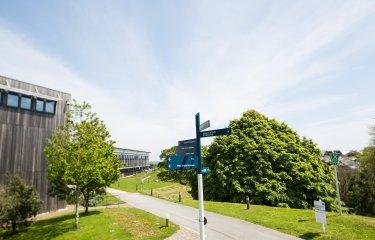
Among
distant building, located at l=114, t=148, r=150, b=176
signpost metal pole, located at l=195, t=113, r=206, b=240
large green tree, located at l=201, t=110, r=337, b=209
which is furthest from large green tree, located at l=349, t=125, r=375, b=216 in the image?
distant building, located at l=114, t=148, r=150, b=176

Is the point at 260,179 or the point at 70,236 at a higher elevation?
the point at 260,179

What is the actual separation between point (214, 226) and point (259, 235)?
10.4ft

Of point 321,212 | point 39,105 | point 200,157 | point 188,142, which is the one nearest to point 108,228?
point 188,142

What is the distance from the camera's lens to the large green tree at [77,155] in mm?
18516

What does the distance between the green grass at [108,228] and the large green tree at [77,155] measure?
1488 mm

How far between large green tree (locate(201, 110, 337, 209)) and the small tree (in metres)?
15.9

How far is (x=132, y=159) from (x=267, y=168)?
68030mm

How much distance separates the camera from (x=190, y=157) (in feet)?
26.6

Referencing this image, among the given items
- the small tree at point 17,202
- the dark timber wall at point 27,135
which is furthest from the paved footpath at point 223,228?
the dark timber wall at point 27,135

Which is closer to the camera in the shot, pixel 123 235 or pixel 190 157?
pixel 190 157

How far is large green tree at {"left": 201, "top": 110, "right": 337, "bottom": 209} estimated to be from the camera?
24344 millimetres

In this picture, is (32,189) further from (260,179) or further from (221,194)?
(260,179)

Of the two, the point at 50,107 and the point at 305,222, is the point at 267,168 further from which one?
the point at 50,107

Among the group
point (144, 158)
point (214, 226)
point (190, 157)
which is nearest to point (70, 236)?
point (214, 226)
